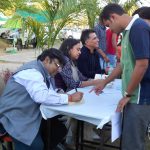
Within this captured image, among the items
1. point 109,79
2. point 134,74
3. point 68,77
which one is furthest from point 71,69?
point 134,74

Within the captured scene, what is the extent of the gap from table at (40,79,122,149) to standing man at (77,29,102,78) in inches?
42.8

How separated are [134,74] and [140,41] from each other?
0.78 feet

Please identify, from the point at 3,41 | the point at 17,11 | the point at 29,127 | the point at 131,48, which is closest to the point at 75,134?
the point at 29,127

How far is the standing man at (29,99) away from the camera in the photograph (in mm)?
2723

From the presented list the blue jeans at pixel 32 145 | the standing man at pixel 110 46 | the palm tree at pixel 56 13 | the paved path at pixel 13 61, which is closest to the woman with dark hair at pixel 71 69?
the blue jeans at pixel 32 145

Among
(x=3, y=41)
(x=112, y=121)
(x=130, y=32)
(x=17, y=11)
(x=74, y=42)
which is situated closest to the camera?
(x=130, y=32)

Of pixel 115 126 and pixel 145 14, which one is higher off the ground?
pixel 145 14

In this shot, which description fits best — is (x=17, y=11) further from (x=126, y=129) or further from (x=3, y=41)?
(x=3, y=41)

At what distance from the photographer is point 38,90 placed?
2.69 m

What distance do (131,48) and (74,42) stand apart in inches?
55.6

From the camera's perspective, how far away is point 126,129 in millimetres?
2545

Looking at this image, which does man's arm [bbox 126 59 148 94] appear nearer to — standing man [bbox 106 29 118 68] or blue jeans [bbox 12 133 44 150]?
blue jeans [bbox 12 133 44 150]

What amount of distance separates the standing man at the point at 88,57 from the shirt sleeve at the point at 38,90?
150 centimetres

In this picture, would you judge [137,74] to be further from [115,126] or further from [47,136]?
[47,136]
